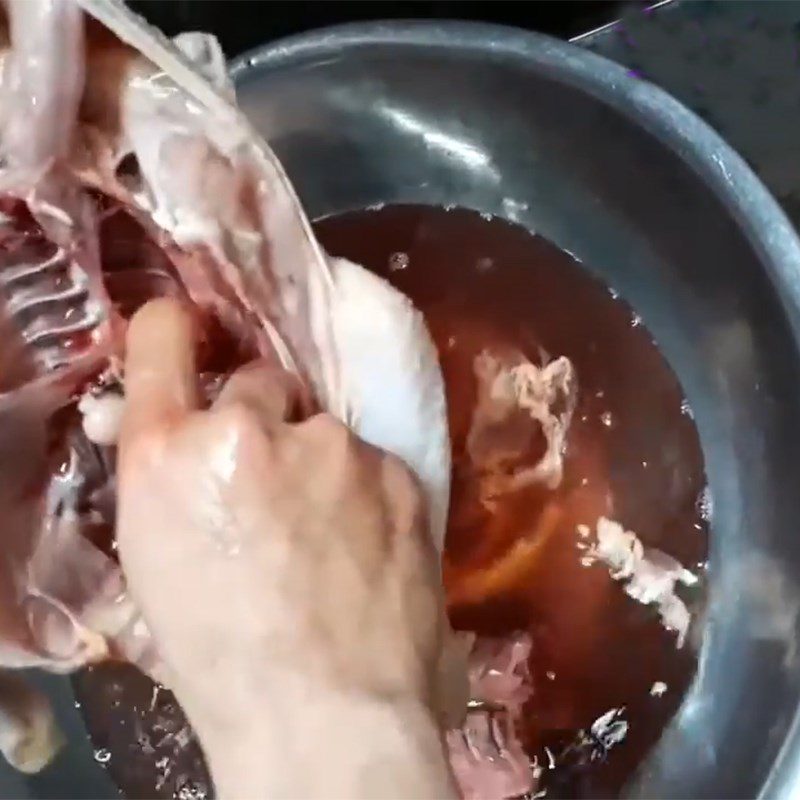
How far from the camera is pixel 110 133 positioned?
0.45 m

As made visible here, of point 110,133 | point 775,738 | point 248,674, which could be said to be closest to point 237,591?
point 248,674

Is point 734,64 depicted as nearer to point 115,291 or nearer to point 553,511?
point 553,511

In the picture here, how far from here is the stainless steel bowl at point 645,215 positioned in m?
0.63

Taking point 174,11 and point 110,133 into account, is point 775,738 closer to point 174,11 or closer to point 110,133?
point 110,133

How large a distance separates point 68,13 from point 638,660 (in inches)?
19.4

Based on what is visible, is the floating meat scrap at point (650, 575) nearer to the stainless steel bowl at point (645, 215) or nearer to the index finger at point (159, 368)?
the stainless steel bowl at point (645, 215)

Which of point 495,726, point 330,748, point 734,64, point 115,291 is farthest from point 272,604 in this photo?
point 734,64

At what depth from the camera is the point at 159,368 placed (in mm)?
411

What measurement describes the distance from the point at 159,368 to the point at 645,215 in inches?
15.9

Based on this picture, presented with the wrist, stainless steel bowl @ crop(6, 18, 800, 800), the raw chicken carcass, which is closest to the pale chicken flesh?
the raw chicken carcass

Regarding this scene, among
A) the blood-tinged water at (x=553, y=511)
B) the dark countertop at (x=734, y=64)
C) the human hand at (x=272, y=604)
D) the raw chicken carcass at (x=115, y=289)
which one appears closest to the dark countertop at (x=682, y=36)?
the dark countertop at (x=734, y=64)

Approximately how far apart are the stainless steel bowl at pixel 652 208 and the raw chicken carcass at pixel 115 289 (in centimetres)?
21

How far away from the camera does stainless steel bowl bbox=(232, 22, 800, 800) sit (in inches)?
24.7

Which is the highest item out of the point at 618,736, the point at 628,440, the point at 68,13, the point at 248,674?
the point at 68,13
